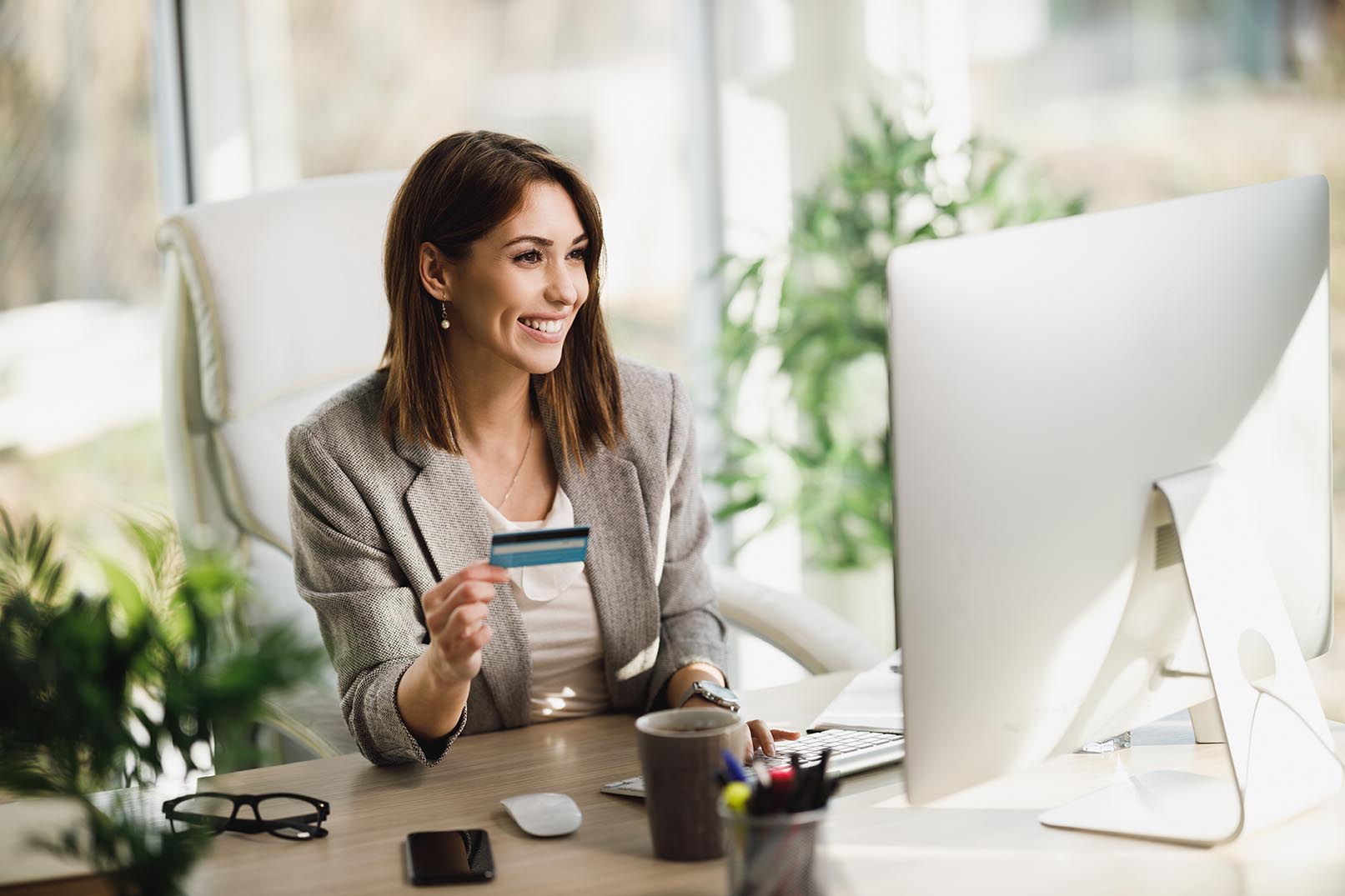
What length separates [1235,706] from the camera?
1.03m

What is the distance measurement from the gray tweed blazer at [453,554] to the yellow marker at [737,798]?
0.46 m

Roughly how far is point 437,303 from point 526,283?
14 cm

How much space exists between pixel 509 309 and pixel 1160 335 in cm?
77

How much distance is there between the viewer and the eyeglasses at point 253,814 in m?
1.07

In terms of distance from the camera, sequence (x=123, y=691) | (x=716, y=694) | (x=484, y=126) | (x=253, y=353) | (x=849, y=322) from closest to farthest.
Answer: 1. (x=123, y=691)
2. (x=716, y=694)
3. (x=253, y=353)
4. (x=849, y=322)
5. (x=484, y=126)

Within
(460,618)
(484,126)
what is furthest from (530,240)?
(484,126)

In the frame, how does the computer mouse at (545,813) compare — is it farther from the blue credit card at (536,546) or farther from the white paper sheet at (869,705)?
the white paper sheet at (869,705)

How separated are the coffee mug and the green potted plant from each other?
5.28 feet

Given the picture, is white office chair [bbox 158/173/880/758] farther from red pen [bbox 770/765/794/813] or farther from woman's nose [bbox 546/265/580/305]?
red pen [bbox 770/765/794/813]

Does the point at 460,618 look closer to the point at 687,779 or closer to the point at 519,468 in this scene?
the point at 687,779

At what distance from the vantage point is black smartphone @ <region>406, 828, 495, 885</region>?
0.96 metres

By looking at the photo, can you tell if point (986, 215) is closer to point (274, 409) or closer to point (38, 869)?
point (274, 409)

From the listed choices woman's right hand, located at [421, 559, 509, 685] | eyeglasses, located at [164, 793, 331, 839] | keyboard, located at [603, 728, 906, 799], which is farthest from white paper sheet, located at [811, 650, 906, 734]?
eyeglasses, located at [164, 793, 331, 839]

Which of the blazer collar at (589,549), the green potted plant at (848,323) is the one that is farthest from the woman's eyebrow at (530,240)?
the green potted plant at (848,323)
